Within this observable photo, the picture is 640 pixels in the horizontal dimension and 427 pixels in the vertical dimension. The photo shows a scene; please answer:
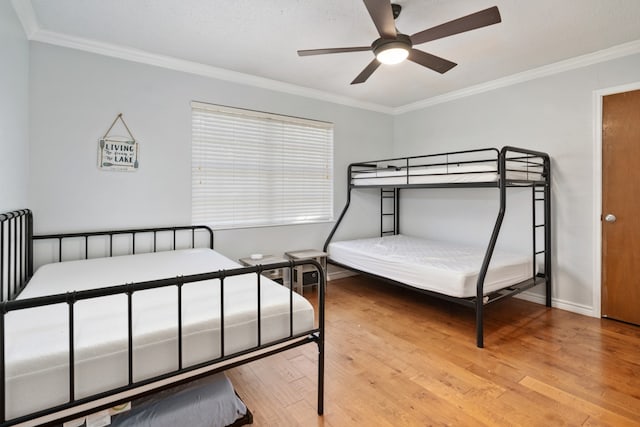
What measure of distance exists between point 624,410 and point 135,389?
2.34 meters

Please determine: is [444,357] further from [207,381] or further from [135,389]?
[135,389]

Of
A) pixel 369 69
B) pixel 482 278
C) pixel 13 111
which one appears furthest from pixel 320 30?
pixel 482 278

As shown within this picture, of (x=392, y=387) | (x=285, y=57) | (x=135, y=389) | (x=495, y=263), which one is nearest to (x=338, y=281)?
(x=495, y=263)

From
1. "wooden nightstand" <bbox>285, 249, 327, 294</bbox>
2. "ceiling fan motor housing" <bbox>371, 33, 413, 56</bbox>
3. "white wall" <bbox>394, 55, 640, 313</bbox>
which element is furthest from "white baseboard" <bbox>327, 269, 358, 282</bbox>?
"ceiling fan motor housing" <bbox>371, 33, 413, 56</bbox>

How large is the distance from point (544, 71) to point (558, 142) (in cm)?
A: 71

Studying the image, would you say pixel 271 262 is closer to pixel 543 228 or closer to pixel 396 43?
pixel 396 43

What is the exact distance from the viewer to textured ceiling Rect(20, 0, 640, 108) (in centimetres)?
212

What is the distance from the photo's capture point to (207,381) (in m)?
1.63

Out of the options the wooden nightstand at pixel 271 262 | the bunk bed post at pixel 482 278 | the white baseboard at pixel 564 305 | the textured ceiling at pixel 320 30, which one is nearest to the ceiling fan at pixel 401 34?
the textured ceiling at pixel 320 30

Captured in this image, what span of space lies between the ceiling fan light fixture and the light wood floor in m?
2.04

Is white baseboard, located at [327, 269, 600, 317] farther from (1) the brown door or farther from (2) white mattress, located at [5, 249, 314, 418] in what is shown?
(2) white mattress, located at [5, 249, 314, 418]

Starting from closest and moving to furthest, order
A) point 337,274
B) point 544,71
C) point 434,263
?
1. point 434,263
2. point 544,71
3. point 337,274

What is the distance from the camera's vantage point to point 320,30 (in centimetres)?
241

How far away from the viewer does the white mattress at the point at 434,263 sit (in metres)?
2.56
